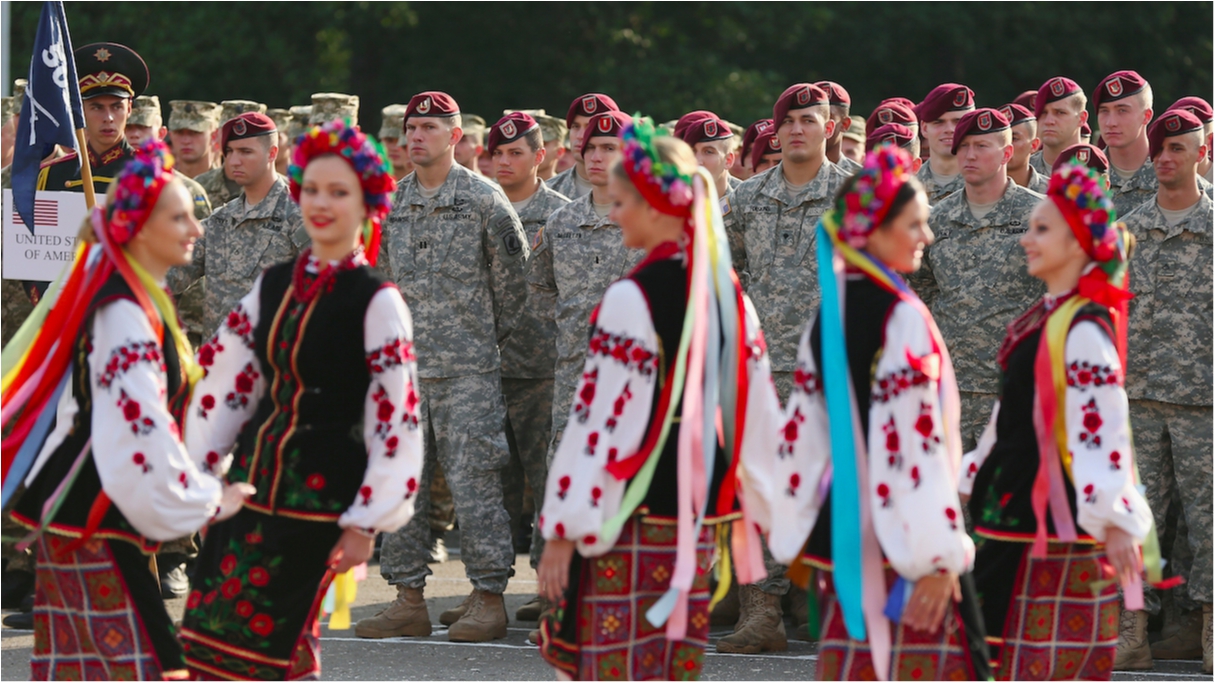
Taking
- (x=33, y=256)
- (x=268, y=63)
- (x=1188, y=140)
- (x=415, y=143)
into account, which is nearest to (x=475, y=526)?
(x=415, y=143)

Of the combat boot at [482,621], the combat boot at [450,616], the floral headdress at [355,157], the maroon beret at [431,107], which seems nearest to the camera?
the floral headdress at [355,157]

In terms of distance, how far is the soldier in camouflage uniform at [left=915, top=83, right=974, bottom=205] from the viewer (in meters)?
9.40

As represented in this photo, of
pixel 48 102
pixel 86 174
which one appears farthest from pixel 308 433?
pixel 48 102

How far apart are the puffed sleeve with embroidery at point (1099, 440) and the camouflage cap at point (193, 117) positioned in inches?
310

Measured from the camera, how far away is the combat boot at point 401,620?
8055 mm

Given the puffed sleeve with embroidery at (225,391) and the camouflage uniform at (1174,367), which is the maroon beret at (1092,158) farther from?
the puffed sleeve with embroidery at (225,391)

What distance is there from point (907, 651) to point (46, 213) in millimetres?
5500

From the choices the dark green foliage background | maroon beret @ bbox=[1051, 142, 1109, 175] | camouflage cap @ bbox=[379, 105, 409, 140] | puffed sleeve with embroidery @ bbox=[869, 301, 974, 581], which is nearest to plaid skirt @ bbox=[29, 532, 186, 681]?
puffed sleeve with embroidery @ bbox=[869, 301, 974, 581]

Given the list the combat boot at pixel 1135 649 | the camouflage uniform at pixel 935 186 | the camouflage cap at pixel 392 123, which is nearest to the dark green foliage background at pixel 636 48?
the camouflage cap at pixel 392 123

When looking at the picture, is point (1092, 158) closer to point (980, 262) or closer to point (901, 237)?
point (980, 262)

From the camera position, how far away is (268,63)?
2522cm

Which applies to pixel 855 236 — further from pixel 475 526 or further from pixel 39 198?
pixel 39 198

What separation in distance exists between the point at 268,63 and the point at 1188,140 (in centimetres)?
1960

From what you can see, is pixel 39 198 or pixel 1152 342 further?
pixel 39 198
